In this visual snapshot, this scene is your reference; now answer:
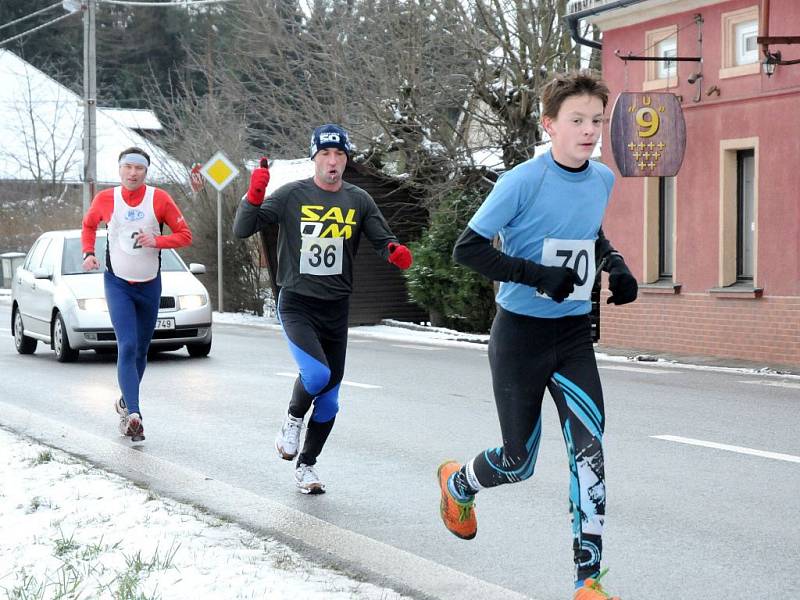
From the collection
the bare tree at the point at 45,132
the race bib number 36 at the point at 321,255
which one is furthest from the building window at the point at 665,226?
the bare tree at the point at 45,132

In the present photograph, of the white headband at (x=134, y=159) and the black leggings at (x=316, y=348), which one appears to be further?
the white headband at (x=134, y=159)

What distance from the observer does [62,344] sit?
16.1 meters

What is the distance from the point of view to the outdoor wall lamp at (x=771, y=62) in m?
17.1

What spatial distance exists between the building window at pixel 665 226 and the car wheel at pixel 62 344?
8.53m

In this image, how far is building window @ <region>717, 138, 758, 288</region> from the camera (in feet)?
61.0

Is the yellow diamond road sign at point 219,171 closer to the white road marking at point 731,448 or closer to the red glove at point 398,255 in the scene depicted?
the white road marking at point 731,448

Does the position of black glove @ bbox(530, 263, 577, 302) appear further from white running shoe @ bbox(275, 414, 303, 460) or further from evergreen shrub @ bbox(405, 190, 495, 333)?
evergreen shrub @ bbox(405, 190, 495, 333)

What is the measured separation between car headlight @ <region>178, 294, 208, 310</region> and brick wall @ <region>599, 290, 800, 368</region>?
20.8ft

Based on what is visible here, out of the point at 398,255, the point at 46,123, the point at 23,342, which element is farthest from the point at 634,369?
the point at 46,123

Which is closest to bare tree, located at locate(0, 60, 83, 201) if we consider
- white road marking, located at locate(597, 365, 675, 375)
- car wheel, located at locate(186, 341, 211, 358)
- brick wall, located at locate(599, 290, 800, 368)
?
brick wall, located at locate(599, 290, 800, 368)

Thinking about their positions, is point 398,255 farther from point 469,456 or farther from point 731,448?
point 731,448

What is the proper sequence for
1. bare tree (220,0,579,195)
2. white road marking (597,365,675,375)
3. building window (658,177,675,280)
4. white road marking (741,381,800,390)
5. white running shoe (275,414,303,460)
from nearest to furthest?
white running shoe (275,414,303,460) → white road marking (741,381,800,390) → white road marking (597,365,675,375) → building window (658,177,675,280) → bare tree (220,0,579,195)

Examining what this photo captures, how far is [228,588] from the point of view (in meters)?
4.81

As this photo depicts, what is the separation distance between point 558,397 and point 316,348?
2.17m
